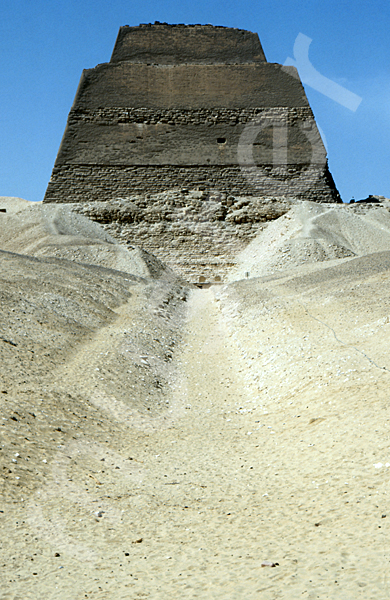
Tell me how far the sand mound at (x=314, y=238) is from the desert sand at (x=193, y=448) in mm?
9572

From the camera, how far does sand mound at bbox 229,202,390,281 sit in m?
22.1

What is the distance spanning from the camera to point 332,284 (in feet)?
43.7

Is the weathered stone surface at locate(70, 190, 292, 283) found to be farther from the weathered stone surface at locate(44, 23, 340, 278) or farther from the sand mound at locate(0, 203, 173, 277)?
the sand mound at locate(0, 203, 173, 277)

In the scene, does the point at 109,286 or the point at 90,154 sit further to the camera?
the point at 90,154

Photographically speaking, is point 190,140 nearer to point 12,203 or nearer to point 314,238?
point 314,238

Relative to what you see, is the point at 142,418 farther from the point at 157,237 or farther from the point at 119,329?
the point at 157,237

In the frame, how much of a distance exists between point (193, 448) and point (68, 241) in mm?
18564

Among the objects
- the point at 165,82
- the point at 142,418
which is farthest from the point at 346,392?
the point at 165,82

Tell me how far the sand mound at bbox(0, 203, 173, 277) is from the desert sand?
8917 millimetres

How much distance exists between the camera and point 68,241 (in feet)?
75.6

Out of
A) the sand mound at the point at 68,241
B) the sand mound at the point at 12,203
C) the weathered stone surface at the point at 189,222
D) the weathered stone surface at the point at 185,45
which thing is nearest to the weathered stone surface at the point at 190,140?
the weathered stone surface at the point at 189,222

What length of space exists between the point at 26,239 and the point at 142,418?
2038cm

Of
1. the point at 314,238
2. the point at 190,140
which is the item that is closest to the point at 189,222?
the point at 190,140

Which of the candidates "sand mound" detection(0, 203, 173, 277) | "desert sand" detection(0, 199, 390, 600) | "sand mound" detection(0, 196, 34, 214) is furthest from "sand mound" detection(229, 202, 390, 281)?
"sand mound" detection(0, 196, 34, 214)
